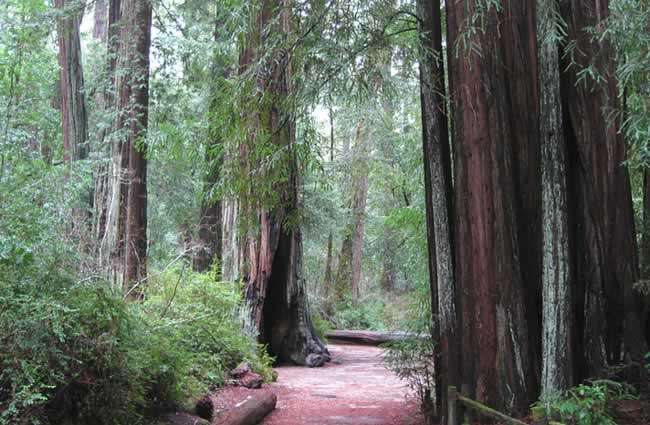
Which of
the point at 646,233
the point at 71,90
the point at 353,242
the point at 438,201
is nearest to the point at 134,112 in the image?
the point at 71,90

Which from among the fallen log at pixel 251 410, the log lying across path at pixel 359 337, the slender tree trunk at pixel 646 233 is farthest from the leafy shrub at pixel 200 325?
the log lying across path at pixel 359 337

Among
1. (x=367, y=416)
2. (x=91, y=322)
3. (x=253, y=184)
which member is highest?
(x=253, y=184)

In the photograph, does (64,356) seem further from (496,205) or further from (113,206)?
(113,206)

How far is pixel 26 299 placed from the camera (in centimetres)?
496

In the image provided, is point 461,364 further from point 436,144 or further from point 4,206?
point 4,206

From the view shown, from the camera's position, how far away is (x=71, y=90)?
15.4 meters

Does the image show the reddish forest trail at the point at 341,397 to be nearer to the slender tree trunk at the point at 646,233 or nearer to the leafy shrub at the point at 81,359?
the leafy shrub at the point at 81,359

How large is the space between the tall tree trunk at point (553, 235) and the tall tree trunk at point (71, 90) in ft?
39.9

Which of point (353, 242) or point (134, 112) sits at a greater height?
point (134, 112)

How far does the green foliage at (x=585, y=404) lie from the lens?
16.7 feet

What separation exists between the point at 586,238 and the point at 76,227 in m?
5.62

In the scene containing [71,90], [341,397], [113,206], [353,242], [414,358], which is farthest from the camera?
[353,242]

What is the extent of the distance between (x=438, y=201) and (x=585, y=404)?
8.62ft

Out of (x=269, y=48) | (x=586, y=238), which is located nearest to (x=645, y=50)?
(x=586, y=238)
